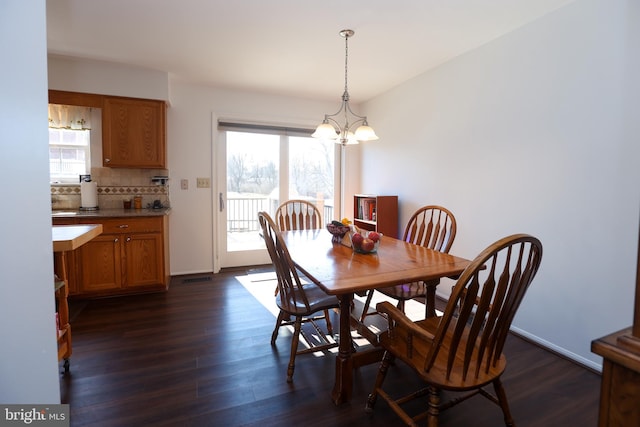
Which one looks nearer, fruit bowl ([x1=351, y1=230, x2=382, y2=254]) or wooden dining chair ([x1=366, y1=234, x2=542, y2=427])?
wooden dining chair ([x1=366, y1=234, x2=542, y2=427])

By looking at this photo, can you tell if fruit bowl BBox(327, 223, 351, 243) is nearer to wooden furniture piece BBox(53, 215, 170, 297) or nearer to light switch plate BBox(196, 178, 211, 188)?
wooden furniture piece BBox(53, 215, 170, 297)

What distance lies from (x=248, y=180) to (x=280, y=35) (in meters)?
2.03

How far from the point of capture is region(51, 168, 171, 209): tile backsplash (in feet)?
11.0

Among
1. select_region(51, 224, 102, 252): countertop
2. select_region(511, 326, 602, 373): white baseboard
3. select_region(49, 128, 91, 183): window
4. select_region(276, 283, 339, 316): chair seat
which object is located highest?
select_region(49, 128, 91, 183): window

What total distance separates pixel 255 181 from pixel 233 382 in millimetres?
2829

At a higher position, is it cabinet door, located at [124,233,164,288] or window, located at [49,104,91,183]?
window, located at [49,104,91,183]

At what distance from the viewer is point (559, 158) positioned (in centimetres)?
211

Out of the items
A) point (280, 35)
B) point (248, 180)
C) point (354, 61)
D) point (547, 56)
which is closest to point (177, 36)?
point (280, 35)

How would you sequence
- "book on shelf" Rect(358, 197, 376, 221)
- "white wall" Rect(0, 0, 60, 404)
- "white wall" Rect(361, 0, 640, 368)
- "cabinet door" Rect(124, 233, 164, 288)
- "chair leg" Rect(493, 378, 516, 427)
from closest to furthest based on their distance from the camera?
"white wall" Rect(0, 0, 60, 404)
"chair leg" Rect(493, 378, 516, 427)
"white wall" Rect(361, 0, 640, 368)
"cabinet door" Rect(124, 233, 164, 288)
"book on shelf" Rect(358, 197, 376, 221)

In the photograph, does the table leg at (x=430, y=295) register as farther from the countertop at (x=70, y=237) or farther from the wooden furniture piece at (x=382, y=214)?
the countertop at (x=70, y=237)

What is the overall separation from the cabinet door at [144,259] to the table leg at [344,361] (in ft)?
7.70

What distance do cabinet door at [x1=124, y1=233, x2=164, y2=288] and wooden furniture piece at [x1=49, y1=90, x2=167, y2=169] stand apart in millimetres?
799

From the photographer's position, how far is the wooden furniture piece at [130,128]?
10.3 feet

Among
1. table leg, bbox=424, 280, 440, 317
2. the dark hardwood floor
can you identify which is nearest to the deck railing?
the dark hardwood floor
